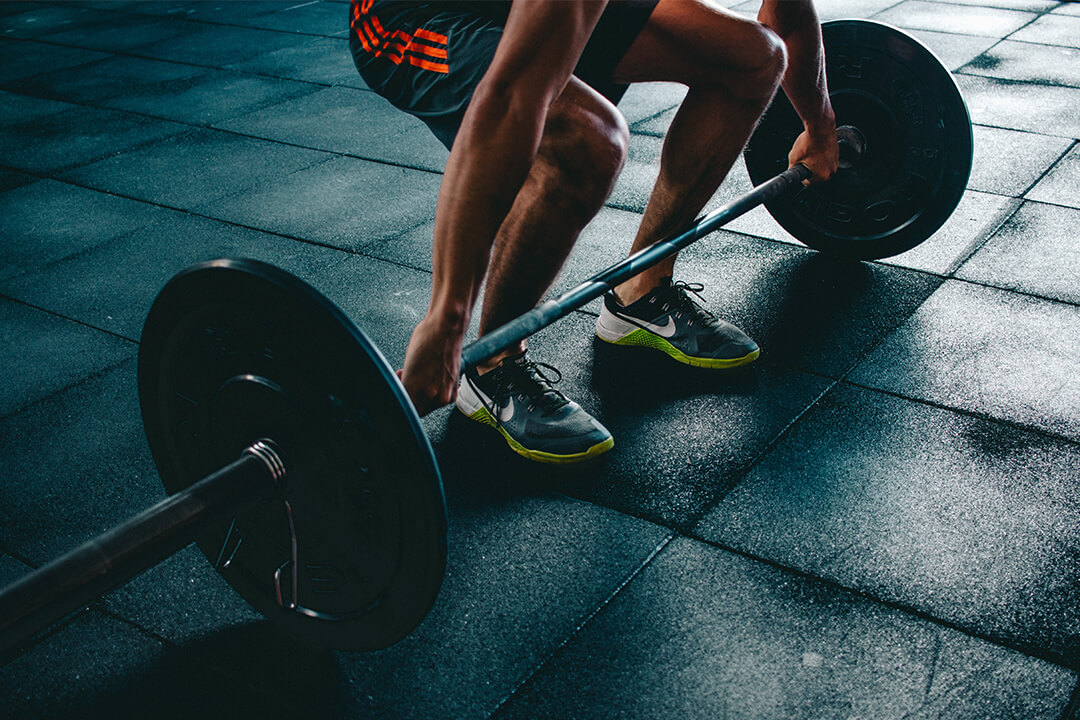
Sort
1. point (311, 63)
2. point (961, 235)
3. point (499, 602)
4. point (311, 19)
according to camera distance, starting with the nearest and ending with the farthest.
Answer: point (499, 602) → point (961, 235) → point (311, 63) → point (311, 19)

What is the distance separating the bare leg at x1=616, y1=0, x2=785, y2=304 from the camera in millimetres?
1892

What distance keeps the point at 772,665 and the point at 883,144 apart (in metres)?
1.53

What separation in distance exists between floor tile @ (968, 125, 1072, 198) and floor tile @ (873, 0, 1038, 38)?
1.56 m

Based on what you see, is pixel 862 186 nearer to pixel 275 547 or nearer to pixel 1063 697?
pixel 1063 697

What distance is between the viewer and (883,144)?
2.38 meters

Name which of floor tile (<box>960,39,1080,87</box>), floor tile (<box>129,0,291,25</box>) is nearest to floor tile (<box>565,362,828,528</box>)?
floor tile (<box>960,39,1080,87</box>)

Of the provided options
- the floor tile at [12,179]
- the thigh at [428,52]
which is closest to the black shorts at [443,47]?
the thigh at [428,52]

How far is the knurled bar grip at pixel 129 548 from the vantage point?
104 centimetres

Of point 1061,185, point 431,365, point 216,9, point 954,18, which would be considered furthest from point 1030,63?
point 216,9

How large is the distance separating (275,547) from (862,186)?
1.81 meters

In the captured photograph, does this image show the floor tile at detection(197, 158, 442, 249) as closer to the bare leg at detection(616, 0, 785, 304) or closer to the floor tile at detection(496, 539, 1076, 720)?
the bare leg at detection(616, 0, 785, 304)

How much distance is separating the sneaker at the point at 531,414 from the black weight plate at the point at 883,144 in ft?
2.97

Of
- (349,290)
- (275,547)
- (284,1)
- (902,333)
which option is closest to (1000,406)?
(902,333)

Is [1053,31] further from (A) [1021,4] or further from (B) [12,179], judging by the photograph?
(B) [12,179]
